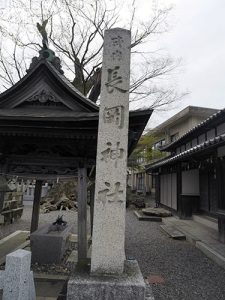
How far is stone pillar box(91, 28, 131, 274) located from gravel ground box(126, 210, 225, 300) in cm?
238

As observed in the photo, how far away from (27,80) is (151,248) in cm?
620

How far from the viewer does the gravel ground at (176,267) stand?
5.66 m

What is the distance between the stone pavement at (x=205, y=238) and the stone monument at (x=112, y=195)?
185 inches

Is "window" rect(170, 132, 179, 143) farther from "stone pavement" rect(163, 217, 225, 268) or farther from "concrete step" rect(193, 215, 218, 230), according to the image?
"stone pavement" rect(163, 217, 225, 268)

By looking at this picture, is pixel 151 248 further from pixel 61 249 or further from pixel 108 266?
pixel 108 266

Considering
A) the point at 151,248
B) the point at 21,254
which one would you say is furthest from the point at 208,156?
the point at 21,254

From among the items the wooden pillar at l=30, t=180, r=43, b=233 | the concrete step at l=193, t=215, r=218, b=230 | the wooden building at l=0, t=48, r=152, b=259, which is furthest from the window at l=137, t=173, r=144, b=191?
the wooden building at l=0, t=48, r=152, b=259

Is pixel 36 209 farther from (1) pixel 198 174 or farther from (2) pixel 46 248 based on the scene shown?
(1) pixel 198 174

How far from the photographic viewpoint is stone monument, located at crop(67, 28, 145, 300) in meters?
3.29

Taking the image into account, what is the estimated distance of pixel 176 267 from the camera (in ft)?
24.0

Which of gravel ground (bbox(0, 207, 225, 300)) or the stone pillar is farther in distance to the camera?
gravel ground (bbox(0, 207, 225, 300))

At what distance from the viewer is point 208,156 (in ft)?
39.4

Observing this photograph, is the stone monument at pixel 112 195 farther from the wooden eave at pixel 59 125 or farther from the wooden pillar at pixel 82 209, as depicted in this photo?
the wooden pillar at pixel 82 209

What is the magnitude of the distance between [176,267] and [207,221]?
6136 millimetres
